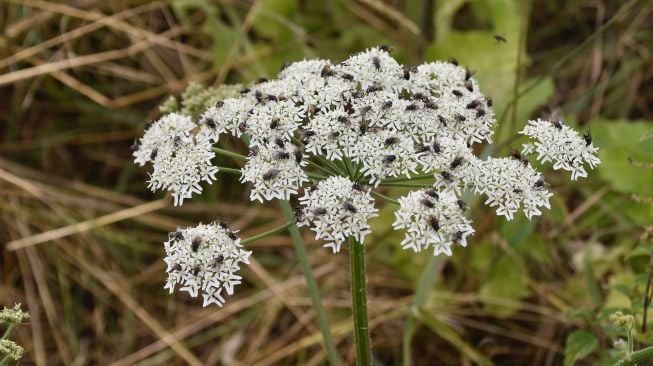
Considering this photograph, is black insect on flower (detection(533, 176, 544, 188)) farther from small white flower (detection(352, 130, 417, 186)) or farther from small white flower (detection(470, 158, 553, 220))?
small white flower (detection(352, 130, 417, 186))

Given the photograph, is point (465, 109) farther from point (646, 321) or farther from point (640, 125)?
point (640, 125)

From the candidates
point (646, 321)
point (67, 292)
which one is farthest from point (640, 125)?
point (67, 292)

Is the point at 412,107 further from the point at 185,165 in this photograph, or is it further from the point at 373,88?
the point at 185,165

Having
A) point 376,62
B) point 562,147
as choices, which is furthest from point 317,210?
point 562,147

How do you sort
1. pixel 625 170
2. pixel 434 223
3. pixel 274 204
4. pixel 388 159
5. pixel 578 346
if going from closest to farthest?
1. pixel 434 223
2. pixel 388 159
3. pixel 578 346
4. pixel 625 170
5. pixel 274 204

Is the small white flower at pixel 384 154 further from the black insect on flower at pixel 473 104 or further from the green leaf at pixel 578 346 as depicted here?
the green leaf at pixel 578 346

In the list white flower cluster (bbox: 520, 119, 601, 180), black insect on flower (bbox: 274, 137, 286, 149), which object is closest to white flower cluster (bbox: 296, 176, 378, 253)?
black insect on flower (bbox: 274, 137, 286, 149)
